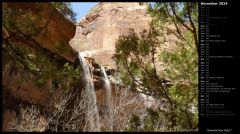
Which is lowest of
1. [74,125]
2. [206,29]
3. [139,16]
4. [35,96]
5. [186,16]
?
[74,125]

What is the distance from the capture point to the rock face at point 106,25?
1012 inches

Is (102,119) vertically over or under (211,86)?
under

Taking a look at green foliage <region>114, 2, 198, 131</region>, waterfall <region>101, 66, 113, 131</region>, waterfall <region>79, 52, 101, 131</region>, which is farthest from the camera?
waterfall <region>101, 66, 113, 131</region>

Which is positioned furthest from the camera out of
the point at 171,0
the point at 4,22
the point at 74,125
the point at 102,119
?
the point at 102,119

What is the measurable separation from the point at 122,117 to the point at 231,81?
330 inches

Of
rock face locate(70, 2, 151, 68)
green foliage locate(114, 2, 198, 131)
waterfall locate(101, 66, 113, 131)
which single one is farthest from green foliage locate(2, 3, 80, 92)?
rock face locate(70, 2, 151, 68)

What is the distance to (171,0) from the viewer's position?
708 centimetres

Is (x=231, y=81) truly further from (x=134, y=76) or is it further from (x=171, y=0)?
(x=134, y=76)

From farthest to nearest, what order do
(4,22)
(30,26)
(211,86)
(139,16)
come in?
(139,16) → (30,26) → (4,22) → (211,86)

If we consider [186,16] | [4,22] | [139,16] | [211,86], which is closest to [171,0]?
[186,16]

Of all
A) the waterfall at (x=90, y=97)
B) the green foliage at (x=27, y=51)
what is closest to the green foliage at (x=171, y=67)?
the green foliage at (x=27, y=51)

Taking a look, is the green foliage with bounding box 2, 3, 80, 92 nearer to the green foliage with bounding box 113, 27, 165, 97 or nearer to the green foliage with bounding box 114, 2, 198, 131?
the green foliage with bounding box 113, 27, 165, 97

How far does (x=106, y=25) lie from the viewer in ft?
91.0

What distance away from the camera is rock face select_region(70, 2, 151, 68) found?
25708 mm
